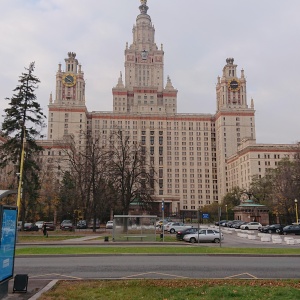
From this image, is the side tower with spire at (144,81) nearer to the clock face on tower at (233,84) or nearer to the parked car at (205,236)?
the clock face on tower at (233,84)

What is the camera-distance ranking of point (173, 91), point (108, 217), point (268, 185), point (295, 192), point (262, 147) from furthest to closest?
point (173, 91)
point (262, 147)
point (268, 185)
point (108, 217)
point (295, 192)

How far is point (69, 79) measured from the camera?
156 metres

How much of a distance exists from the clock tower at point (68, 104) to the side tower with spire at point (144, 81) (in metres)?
20.3

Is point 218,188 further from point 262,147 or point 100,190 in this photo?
point 100,190

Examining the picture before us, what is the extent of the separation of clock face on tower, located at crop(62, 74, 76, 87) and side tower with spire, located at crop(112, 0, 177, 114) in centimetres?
2239

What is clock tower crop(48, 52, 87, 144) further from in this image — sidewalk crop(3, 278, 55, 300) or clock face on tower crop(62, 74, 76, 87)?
sidewalk crop(3, 278, 55, 300)

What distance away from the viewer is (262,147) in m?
124

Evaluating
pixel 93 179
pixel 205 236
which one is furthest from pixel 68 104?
pixel 205 236

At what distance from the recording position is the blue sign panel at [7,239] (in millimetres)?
9312

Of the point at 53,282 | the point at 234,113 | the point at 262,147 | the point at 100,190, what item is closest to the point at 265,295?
the point at 53,282

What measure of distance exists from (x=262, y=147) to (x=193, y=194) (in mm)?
44486

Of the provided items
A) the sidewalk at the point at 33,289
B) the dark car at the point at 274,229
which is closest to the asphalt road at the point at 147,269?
the sidewalk at the point at 33,289

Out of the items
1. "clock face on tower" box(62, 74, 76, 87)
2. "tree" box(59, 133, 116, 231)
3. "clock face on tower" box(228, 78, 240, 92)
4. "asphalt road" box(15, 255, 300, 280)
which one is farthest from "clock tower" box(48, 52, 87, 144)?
"asphalt road" box(15, 255, 300, 280)

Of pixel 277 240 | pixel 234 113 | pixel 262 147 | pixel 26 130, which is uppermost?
pixel 234 113
